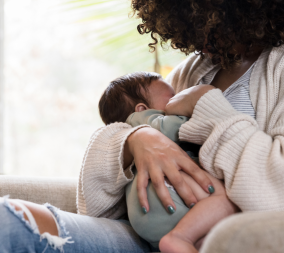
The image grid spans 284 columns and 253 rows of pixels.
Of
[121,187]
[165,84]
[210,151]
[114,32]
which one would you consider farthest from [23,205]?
[114,32]

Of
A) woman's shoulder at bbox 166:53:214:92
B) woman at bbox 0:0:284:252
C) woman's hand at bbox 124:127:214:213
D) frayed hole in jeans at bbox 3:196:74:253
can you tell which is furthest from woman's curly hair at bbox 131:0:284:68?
frayed hole in jeans at bbox 3:196:74:253

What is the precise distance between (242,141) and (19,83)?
2757 mm

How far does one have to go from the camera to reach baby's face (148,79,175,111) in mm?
1154

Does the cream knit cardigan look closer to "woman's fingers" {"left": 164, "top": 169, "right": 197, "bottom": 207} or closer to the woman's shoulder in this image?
"woman's fingers" {"left": 164, "top": 169, "right": 197, "bottom": 207}

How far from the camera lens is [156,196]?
33.6 inches

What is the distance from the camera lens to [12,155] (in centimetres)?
325

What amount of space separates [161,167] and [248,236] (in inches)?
17.8

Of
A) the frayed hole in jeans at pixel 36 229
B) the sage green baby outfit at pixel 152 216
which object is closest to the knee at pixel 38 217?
the frayed hole in jeans at pixel 36 229

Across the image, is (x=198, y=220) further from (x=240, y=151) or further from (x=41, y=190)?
(x=41, y=190)

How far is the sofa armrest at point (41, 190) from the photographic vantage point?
1160 mm

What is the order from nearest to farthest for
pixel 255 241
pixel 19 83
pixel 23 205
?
pixel 255 241, pixel 23 205, pixel 19 83

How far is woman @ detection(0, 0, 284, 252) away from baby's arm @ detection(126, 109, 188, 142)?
0.12 ft

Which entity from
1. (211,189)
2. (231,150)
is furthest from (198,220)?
(231,150)

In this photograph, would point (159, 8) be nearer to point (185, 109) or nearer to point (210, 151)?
point (185, 109)
